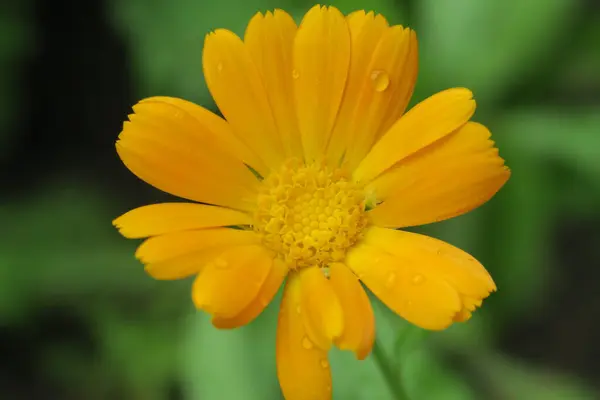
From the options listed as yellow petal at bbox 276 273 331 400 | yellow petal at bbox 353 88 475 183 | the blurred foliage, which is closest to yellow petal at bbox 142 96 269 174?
yellow petal at bbox 353 88 475 183

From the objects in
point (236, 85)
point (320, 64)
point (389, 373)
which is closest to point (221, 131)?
point (236, 85)

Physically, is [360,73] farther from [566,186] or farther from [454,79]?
[566,186]

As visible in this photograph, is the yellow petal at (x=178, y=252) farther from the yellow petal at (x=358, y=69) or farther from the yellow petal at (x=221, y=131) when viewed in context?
the yellow petal at (x=358, y=69)

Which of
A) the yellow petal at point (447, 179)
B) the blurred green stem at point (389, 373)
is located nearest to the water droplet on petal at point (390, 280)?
the yellow petal at point (447, 179)

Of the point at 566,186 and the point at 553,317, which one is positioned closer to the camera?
the point at 566,186

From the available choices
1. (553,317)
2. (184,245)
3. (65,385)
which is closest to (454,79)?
(553,317)

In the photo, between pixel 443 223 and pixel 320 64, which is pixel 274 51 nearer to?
Answer: pixel 320 64
